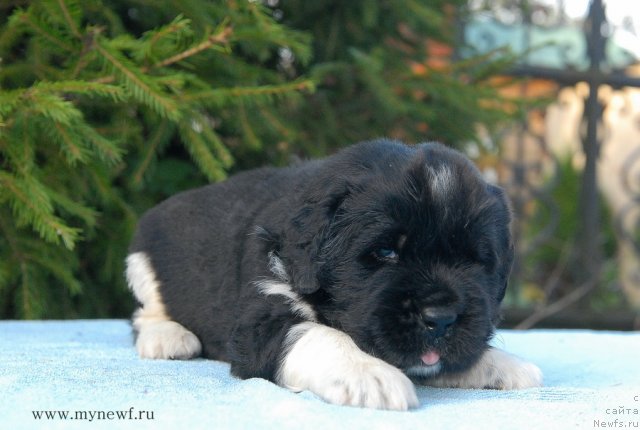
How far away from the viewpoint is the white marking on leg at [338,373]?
7.77 feet

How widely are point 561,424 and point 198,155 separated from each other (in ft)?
8.83

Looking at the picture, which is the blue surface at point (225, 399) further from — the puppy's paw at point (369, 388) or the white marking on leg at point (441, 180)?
the white marking on leg at point (441, 180)

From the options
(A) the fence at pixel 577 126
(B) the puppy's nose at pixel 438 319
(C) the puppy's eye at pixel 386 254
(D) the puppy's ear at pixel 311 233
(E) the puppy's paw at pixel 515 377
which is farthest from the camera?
(A) the fence at pixel 577 126

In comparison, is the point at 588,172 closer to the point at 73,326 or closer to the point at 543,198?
the point at 543,198

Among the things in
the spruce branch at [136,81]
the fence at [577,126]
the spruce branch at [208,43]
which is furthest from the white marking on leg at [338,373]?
the fence at [577,126]

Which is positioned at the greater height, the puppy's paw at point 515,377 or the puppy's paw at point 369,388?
the puppy's paw at point 369,388

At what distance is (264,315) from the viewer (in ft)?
9.36

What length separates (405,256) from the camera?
8.72 ft

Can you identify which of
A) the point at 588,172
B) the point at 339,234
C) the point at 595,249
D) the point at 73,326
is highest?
the point at 339,234

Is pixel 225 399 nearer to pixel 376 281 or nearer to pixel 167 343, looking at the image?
pixel 376 281

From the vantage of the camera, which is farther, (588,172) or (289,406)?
(588,172)

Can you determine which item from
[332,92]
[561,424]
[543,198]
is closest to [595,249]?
[543,198]

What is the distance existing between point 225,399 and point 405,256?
754 millimetres

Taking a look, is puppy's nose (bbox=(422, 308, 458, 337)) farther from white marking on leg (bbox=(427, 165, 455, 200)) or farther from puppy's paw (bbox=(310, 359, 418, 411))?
white marking on leg (bbox=(427, 165, 455, 200))
